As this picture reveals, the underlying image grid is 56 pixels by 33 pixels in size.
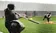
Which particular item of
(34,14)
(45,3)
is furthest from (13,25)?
(45,3)

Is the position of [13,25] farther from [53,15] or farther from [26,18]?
[53,15]

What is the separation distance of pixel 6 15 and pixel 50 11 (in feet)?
0.99

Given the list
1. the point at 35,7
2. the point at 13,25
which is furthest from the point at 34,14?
the point at 13,25

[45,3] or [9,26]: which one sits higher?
[45,3]

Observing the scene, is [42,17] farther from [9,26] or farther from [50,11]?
[9,26]

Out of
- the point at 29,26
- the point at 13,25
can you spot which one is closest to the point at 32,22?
the point at 29,26

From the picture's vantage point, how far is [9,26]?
46.1 inches

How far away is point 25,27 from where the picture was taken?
118 centimetres

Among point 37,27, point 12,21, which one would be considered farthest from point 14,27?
point 37,27

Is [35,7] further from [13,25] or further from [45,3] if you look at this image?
[13,25]

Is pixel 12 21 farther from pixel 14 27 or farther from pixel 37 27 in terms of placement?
pixel 37 27

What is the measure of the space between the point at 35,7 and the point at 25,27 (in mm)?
155

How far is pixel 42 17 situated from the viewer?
1190 mm

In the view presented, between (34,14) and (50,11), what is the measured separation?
0.11 metres
